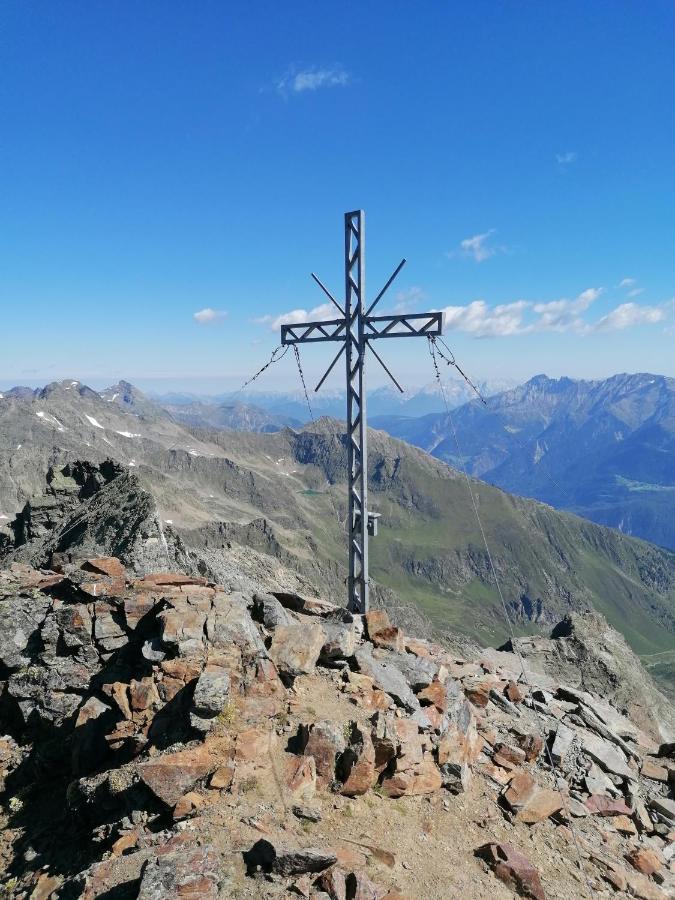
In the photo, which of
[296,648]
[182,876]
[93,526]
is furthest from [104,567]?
[93,526]

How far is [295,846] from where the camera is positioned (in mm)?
8383

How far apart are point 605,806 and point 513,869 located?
5.51 m

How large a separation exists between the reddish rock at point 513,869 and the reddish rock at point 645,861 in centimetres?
377

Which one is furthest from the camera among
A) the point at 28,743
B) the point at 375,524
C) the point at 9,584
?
the point at 375,524

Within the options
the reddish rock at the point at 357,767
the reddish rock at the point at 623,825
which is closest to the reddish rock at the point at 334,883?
the reddish rock at the point at 357,767

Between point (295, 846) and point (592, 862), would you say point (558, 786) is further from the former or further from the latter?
point (295, 846)

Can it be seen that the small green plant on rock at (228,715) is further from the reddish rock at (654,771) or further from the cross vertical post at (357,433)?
the reddish rock at (654,771)

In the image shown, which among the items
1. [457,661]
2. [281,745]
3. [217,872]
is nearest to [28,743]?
[281,745]

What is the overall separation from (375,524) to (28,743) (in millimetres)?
11365

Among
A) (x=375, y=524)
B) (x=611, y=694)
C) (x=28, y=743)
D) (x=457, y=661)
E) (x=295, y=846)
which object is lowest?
(x=611, y=694)

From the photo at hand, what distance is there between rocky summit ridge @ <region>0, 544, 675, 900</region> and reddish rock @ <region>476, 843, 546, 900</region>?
3cm

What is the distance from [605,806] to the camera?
530 inches

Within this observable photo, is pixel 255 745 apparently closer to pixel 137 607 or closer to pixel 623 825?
pixel 137 607

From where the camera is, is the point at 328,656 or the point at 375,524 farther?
the point at 375,524
